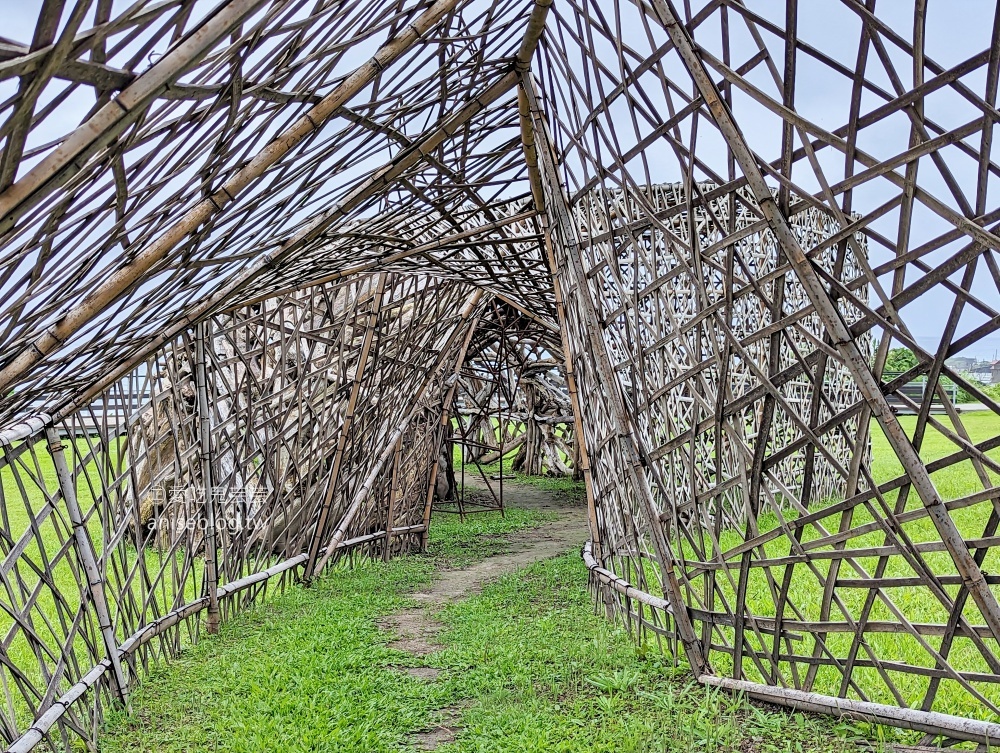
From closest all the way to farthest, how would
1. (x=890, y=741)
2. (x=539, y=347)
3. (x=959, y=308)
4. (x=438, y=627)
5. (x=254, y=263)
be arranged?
(x=959, y=308) < (x=890, y=741) < (x=254, y=263) < (x=438, y=627) < (x=539, y=347)

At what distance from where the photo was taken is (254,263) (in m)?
3.83

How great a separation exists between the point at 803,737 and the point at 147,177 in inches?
112

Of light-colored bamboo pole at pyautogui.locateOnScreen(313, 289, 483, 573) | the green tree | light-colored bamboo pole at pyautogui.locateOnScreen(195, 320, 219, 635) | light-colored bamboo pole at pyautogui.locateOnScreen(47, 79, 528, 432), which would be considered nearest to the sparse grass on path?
Answer: light-colored bamboo pole at pyautogui.locateOnScreen(195, 320, 219, 635)

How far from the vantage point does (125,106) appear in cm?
155

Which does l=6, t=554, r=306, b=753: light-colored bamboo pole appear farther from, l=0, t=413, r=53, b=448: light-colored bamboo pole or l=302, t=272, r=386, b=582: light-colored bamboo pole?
l=0, t=413, r=53, b=448: light-colored bamboo pole

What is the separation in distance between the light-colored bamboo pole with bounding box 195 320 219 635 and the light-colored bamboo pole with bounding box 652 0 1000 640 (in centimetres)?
322

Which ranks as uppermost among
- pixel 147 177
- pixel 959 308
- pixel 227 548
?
pixel 147 177

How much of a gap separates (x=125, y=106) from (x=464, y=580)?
5298 millimetres

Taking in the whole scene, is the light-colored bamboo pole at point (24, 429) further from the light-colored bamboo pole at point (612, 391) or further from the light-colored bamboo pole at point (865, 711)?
the light-colored bamboo pole at point (865, 711)

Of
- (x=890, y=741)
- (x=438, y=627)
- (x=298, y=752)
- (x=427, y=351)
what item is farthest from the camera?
(x=427, y=351)

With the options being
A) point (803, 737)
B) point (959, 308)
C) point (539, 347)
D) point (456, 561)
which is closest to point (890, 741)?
point (803, 737)

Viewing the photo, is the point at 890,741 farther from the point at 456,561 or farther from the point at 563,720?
the point at 456,561

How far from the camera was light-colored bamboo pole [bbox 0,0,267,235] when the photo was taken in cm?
152

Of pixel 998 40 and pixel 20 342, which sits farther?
pixel 20 342
